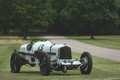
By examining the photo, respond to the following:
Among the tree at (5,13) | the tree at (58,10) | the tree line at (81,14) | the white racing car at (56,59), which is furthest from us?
the tree at (58,10)

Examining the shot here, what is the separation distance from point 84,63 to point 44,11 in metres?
47.2

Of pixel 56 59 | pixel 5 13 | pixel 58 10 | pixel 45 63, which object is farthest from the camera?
pixel 58 10

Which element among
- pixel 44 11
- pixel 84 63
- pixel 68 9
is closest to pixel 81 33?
pixel 68 9

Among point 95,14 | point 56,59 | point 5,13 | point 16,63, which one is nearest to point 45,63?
point 56,59

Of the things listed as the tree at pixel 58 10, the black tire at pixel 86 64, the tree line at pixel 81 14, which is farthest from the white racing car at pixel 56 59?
the tree at pixel 58 10

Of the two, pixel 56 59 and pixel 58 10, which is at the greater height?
pixel 58 10

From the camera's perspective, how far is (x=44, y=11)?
2313 inches

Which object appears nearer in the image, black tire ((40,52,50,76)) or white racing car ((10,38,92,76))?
black tire ((40,52,50,76))

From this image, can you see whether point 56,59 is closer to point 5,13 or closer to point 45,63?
point 45,63

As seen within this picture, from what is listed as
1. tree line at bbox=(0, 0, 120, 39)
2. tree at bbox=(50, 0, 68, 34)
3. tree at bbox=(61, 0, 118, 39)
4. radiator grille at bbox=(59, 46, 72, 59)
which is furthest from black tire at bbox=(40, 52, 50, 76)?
tree at bbox=(50, 0, 68, 34)

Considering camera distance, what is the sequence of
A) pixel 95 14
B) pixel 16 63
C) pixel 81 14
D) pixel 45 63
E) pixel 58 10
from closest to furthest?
pixel 45 63
pixel 16 63
pixel 95 14
pixel 81 14
pixel 58 10

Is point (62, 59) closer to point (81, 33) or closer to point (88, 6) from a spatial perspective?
point (88, 6)

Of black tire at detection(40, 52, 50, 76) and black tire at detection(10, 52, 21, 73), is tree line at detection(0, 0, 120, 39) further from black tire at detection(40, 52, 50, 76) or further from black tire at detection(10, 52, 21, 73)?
black tire at detection(40, 52, 50, 76)

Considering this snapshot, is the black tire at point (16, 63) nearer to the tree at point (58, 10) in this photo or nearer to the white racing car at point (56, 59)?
the white racing car at point (56, 59)
